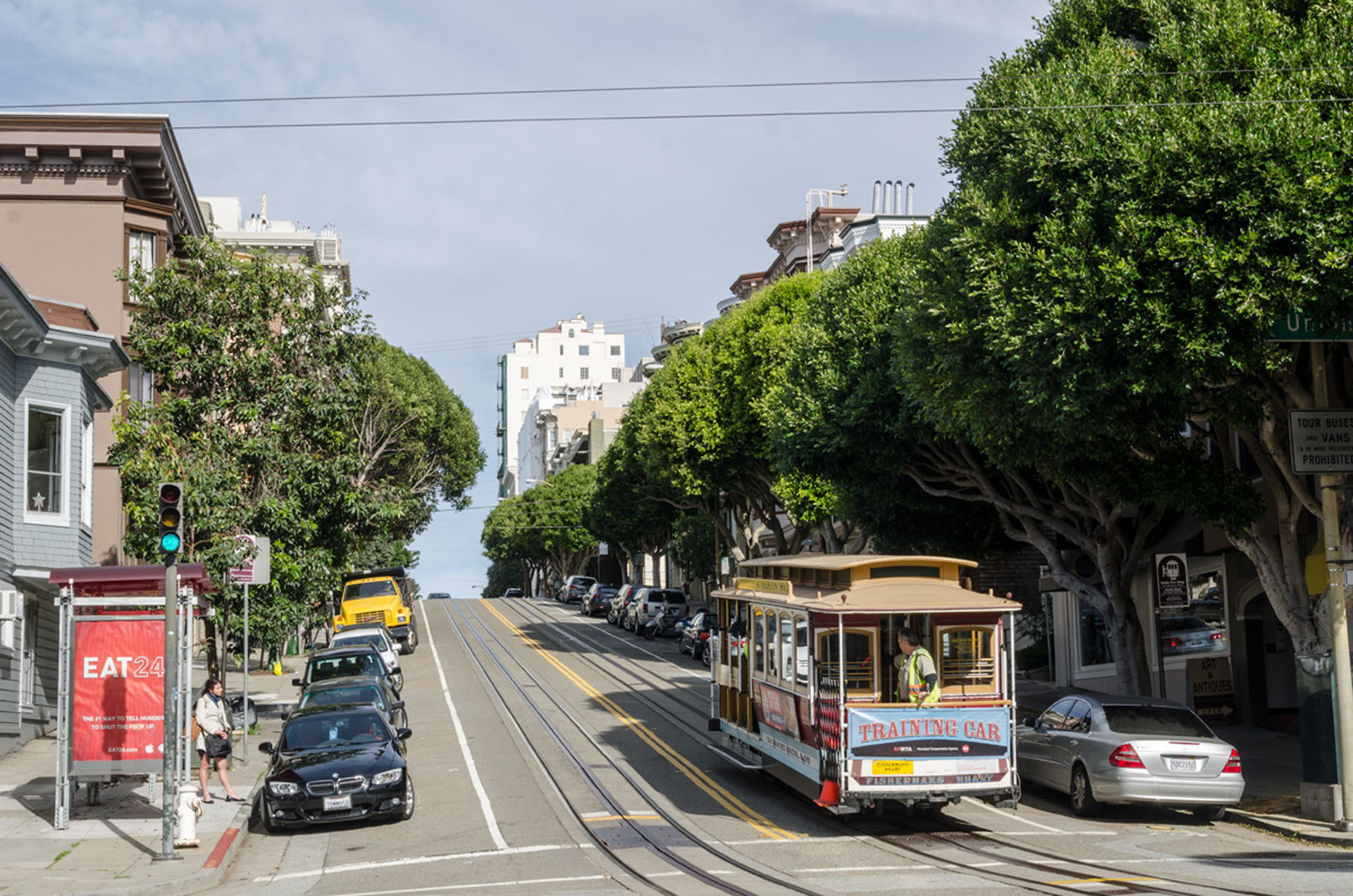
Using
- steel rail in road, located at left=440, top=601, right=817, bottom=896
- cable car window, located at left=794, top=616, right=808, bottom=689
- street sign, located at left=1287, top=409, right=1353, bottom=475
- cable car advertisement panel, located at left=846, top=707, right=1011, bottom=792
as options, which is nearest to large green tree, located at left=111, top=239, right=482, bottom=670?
steel rail in road, located at left=440, top=601, right=817, bottom=896

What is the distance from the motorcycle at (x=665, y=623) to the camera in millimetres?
48406

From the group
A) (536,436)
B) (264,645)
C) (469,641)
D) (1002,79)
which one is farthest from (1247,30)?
(536,436)

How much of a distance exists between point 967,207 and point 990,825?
8.33 m

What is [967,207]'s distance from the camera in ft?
59.1

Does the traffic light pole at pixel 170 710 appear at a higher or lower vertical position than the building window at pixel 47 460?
lower

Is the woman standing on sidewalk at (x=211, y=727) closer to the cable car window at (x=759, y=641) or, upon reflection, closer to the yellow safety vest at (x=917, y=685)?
the cable car window at (x=759, y=641)

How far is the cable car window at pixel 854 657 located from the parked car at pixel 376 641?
650 inches

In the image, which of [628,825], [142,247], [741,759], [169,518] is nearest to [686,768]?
[741,759]

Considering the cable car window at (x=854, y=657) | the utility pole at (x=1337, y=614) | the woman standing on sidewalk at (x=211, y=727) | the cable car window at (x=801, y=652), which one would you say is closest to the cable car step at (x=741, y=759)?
the cable car window at (x=801, y=652)

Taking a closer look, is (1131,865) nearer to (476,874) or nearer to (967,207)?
(476,874)

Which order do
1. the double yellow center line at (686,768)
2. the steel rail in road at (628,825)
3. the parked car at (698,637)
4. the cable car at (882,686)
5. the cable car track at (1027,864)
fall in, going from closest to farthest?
the cable car track at (1027,864)
the steel rail in road at (628,825)
the cable car at (882,686)
the double yellow center line at (686,768)
the parked car at (698,637)

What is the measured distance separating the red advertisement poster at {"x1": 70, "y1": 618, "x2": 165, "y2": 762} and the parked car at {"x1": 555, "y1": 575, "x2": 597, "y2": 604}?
57.1 meters

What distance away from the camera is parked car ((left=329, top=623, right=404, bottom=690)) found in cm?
3111

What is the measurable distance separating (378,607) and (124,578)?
26.8 m
